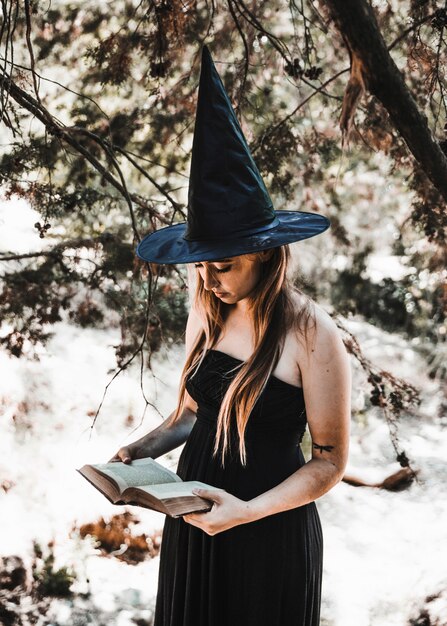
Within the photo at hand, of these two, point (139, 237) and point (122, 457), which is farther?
point (139, 237)

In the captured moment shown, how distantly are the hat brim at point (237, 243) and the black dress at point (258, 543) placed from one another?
0.30m

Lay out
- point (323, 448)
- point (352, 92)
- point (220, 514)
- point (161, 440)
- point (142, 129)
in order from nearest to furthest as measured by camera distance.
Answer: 1. point (220, 514)
2. point (323, 448)
3. point (352, 92)
4. point (161, 440)
5. point (142, 129)

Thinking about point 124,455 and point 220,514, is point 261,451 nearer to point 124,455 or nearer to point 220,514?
point 220,514

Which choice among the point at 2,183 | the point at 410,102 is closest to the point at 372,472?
the point at 2,183

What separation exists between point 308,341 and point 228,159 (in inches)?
17.1

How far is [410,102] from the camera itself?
5.48 ft

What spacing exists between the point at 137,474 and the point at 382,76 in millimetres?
1069

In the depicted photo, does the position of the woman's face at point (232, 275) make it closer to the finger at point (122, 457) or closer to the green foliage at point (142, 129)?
the finger at point (122, 457)

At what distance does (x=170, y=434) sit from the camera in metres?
1.82

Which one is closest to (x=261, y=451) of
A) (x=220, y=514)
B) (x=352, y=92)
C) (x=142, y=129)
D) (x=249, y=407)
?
(x=249, y=407)

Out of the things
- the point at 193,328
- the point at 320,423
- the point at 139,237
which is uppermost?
the point at 139,237

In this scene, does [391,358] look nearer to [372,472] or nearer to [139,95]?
[372,472]

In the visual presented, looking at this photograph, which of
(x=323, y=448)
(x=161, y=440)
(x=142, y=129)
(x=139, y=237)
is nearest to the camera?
A: (x=323, y=448)

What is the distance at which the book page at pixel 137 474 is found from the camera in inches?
57.4
